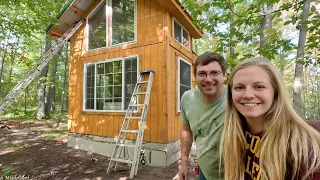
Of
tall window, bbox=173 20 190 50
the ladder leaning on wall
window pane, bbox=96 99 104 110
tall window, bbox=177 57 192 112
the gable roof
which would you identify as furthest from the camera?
window pane, bbox=96 99 104 110

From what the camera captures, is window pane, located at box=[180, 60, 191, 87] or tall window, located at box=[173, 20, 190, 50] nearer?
tall window, located at box=[173, 20, 190, 50]

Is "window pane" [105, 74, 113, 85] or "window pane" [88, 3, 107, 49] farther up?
"window pane" [88, 3, 107, 49]

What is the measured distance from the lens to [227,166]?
3.81 feet

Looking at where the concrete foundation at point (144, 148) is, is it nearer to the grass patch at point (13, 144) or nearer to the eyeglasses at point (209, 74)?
the grass patch at point (13, 144)

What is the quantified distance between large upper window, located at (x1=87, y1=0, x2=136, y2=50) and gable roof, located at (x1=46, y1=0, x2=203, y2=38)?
34 centimetres

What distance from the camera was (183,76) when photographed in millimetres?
6344

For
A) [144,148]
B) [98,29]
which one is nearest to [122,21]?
[98,29]

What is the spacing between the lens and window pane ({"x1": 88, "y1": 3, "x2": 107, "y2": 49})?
20.8 ft

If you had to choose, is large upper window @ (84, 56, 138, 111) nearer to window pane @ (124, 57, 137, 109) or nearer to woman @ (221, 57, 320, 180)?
window pane @ (124, 57, 137, 109)

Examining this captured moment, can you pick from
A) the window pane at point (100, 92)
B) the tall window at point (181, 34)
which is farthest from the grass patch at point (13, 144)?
the tall window at point (181, 34)

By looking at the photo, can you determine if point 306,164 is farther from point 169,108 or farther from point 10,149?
point 10,149

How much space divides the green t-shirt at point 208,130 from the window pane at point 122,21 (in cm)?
449

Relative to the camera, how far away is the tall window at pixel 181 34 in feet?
19.7

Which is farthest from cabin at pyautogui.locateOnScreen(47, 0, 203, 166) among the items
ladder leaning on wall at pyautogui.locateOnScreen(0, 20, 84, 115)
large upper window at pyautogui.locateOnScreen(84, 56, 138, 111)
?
ladder leaning on wall at pyautogui.locateOnScreen(0, 20, 84, 115)
